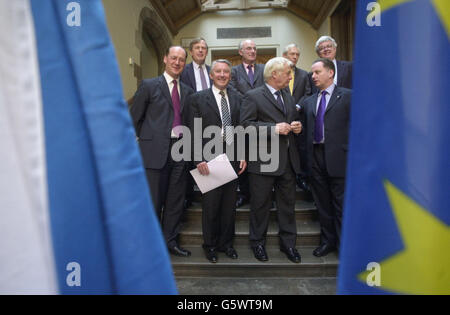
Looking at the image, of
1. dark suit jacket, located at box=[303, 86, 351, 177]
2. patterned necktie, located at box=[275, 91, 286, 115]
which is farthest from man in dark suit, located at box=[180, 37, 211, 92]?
dark suit jacket, located at box=[303, 86, 351, 177]

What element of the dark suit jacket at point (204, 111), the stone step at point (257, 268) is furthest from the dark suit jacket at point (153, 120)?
the stone step at point (257, 268)

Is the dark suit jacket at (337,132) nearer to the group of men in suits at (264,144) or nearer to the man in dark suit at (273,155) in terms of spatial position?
the group of men in suits at (264,144)

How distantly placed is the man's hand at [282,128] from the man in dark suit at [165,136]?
79 cm

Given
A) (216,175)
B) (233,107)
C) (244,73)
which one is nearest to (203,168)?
(216,175)

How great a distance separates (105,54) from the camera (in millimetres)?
503

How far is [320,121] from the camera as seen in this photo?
7.86ft

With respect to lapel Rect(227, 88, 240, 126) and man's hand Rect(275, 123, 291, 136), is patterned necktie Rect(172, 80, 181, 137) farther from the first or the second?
man's hand Rect(275, 123, 291, 136)

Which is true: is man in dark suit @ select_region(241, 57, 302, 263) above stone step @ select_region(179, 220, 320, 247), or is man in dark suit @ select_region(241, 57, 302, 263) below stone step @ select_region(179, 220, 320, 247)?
above

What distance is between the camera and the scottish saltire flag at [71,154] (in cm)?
49

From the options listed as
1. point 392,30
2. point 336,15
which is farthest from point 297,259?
point 336,15

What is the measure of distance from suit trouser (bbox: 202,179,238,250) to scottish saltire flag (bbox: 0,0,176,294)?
1815 millimetres

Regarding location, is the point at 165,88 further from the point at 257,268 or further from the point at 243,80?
the point at 257,268

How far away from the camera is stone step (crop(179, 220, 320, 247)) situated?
2.59m

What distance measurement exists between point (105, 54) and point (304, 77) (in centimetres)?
282
